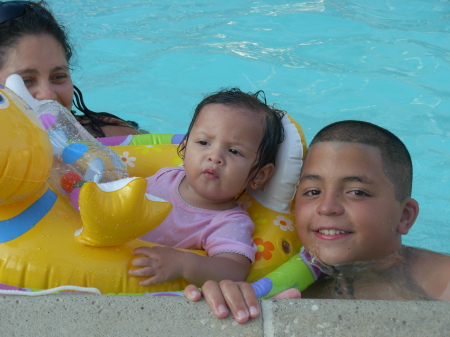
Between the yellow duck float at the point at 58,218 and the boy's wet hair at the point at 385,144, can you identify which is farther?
the boy's wet hair at the point at 385,144

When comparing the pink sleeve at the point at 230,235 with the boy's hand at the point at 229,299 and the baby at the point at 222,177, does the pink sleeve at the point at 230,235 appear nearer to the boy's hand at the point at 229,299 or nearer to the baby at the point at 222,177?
the baby at the point at 222,177

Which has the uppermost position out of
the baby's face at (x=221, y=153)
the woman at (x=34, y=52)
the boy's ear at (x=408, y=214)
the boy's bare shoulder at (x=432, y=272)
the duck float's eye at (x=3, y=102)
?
the duck float's eye at (x=3, y=102)

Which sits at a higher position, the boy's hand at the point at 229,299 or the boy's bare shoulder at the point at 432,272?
the boy's hand at the point at 229,299

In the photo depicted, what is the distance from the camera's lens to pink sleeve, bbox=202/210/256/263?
2.80m

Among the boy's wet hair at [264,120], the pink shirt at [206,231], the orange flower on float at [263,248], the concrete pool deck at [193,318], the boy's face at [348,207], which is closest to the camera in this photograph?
the concrete pool deck at [193,318]

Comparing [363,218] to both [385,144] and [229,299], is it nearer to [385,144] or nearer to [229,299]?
[385,144]

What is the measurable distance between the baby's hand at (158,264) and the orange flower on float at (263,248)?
45 centimetres

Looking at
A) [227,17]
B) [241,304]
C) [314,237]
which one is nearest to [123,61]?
[227,17]

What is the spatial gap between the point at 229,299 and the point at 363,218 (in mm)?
859

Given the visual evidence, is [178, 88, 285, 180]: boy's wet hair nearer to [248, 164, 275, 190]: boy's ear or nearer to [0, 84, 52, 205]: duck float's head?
[248, 164, 275, 190]: boy's ear

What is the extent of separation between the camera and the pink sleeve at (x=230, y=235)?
280cm

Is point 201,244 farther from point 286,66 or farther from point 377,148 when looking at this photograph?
point 286,66

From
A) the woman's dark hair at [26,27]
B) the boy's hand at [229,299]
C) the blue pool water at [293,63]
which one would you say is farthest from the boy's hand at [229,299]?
the blue pool water at [293,63]

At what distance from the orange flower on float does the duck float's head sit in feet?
3.39
